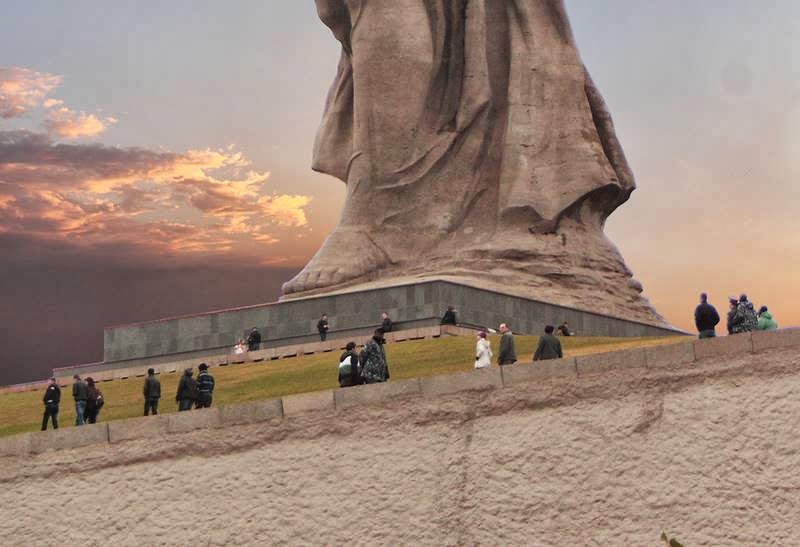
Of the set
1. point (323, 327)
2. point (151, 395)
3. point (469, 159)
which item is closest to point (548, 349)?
point (151, 395)

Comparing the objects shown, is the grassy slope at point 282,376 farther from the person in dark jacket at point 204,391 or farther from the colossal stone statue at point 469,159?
the colossal stone statue at point 469,159

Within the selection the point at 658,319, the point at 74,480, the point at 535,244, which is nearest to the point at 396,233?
the point at 535,244

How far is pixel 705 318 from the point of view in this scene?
13617mm

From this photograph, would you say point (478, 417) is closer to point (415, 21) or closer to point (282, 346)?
point (282, 346)

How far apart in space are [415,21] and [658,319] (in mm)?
5275

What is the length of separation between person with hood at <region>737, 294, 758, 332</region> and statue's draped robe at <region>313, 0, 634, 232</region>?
27.1 feet

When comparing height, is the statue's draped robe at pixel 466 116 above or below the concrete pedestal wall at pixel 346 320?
above

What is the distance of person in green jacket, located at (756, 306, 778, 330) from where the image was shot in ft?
47.2

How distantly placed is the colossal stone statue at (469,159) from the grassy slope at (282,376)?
306cm

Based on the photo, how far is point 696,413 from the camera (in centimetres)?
1050

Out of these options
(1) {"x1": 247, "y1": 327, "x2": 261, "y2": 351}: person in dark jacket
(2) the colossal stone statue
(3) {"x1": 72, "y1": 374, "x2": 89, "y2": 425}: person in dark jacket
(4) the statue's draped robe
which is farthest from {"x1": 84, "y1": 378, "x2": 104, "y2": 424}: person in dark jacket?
(4) the statue's draped robe

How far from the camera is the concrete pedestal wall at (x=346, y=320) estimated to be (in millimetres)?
20750

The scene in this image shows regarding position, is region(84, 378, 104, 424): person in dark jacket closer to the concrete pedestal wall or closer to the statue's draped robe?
the concrete pedestal wall

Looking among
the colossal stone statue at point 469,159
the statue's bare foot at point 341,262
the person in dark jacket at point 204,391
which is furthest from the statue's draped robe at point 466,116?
the person in dark jacket at point 204,391
